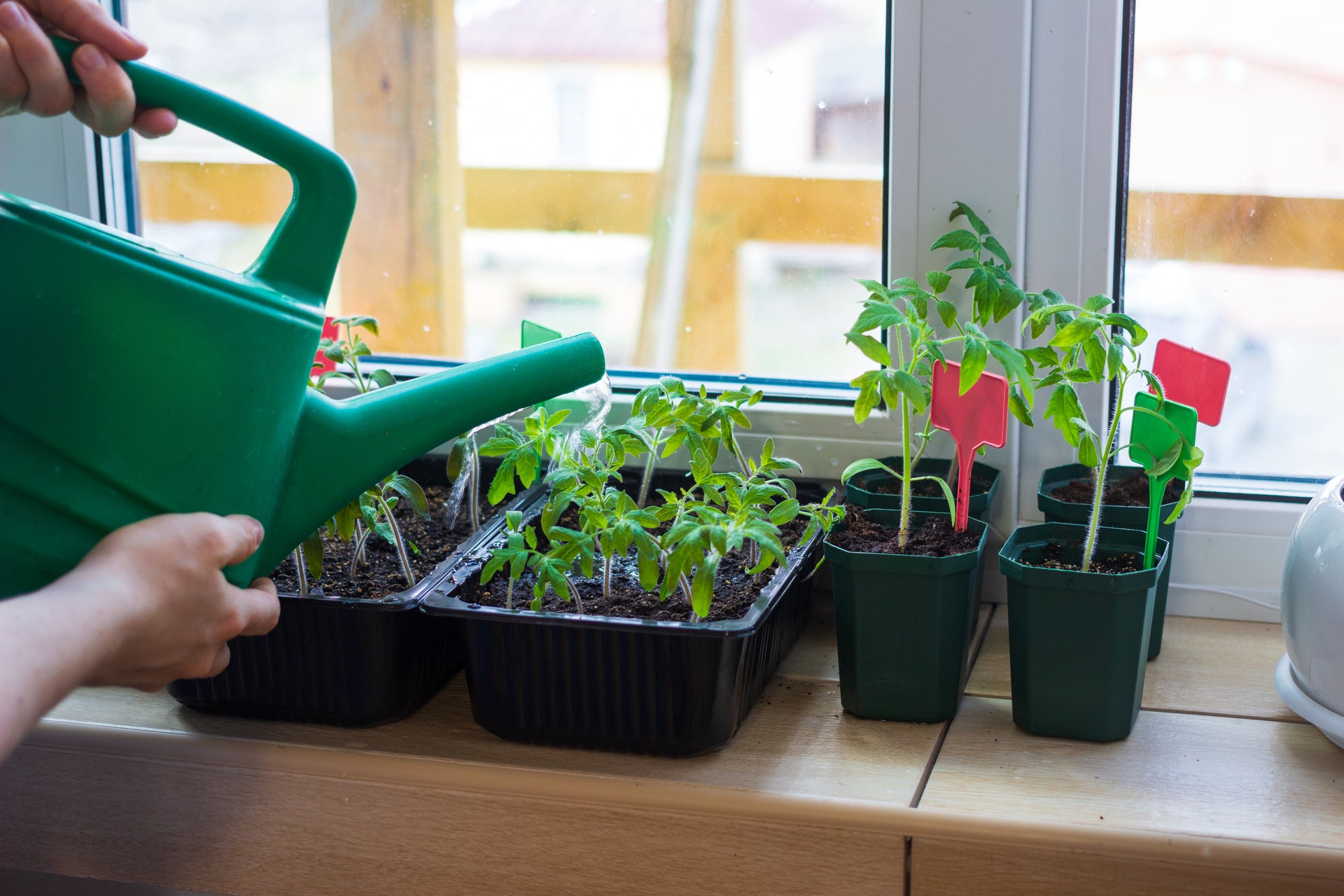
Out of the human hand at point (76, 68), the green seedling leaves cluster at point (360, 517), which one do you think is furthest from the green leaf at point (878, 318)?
the human hand at point (76, 68)

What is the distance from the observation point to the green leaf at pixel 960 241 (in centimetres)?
92

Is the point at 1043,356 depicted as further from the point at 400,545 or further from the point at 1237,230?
the point at 400,545

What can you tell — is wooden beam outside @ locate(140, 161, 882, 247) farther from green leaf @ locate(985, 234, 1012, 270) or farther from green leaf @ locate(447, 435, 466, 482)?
green leaf @ locate(447, 435, 466, 482)

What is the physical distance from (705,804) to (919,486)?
0.38 meters

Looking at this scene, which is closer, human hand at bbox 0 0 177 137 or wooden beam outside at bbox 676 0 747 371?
human hand at bbox 0 0 177 137

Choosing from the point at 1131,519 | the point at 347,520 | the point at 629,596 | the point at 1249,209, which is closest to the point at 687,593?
the point at 629,596

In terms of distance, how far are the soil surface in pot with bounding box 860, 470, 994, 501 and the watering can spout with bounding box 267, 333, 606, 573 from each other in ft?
1.14

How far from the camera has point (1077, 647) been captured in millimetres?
772

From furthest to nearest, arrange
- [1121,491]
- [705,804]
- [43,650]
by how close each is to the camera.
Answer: [1121,491], [705,804], [43,650]

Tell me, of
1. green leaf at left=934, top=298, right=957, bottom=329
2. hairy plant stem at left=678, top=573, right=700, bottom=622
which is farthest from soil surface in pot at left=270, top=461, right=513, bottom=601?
green leaf at left=934, top=298, right=957, bottom=329

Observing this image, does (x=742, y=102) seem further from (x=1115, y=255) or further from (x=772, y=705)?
(x=772, y=705)

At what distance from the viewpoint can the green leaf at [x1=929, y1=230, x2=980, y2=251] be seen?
0.92 metres

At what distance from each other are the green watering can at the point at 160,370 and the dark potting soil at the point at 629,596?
21 cm

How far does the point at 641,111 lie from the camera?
111 centimetres
